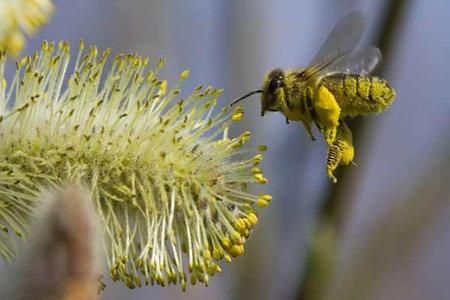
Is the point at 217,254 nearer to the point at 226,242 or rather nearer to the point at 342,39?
the point at 226,242

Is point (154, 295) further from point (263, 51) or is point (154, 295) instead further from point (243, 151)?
point (243, 151)

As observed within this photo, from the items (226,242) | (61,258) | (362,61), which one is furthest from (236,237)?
(61,258)

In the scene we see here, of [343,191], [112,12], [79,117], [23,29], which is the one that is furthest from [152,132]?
[112,12]

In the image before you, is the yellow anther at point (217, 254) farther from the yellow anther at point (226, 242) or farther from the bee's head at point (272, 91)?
the bee's head at point (272, 91)

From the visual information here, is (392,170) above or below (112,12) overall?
below

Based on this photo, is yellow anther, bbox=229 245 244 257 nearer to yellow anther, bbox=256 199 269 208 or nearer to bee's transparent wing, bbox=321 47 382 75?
yellow anther, bbox=256 199 269 208

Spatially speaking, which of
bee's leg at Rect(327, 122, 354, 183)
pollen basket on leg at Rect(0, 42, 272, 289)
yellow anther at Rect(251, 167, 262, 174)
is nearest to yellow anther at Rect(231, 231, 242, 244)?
pollen basket on leg at Rect(0, 42, 272, 289)
